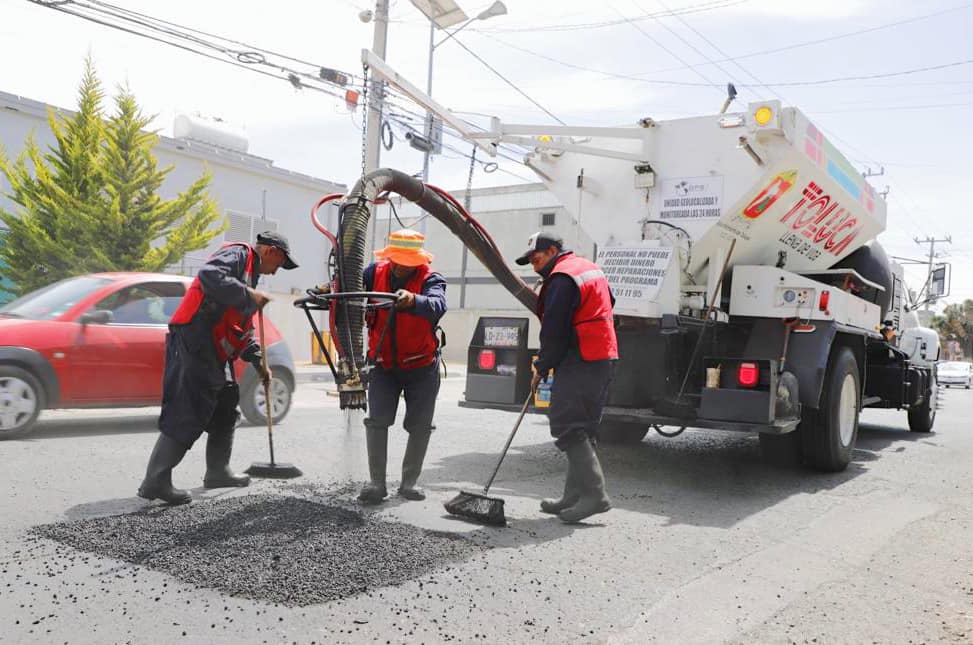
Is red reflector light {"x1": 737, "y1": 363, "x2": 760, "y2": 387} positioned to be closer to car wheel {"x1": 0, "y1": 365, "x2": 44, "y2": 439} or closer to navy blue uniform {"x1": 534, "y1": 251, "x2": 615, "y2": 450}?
navy blue uniform {"x1": 534, "y1": 251, "x2": 615, "y2": 450}

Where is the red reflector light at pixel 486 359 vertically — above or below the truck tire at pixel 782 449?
above

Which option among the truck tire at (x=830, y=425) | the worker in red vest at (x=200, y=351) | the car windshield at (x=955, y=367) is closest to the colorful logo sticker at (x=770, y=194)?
the truck tire at (x=830, y=425)

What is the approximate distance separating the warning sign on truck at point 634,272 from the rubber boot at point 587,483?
181 cm

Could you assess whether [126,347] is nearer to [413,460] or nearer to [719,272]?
[413,460]

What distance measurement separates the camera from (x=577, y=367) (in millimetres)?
5051

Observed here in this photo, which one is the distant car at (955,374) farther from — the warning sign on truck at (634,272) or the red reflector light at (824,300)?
the warning sign on truck at (634,272)

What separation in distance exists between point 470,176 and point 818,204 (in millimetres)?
4612

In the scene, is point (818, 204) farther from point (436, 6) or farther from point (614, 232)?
point (436, 6)

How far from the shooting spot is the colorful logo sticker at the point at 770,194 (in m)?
6.80

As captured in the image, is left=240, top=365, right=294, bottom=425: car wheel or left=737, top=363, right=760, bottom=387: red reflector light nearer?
left=737, top=363, right=760, bottom=387: red reflector light

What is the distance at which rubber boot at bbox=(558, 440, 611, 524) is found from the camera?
4949mm

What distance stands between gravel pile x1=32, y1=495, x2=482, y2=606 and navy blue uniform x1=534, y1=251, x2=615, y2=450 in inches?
43.3

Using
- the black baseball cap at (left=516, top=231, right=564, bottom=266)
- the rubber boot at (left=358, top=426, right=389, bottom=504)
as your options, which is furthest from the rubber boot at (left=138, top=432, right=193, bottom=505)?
the black baseball cap at (left=516, top=231, right=564, bottom=266)

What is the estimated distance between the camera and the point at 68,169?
16.3 metres
